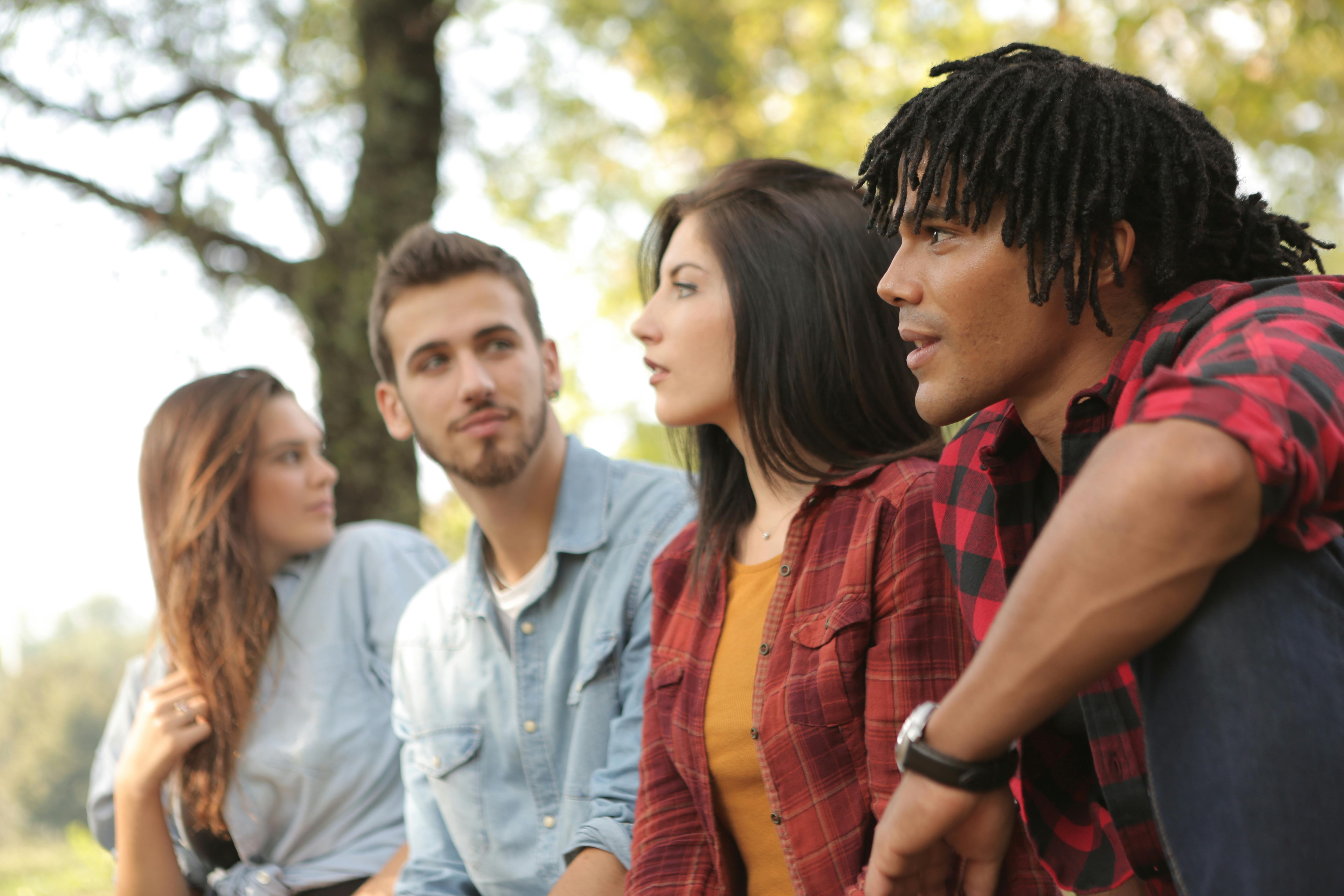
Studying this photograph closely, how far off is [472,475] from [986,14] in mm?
7967

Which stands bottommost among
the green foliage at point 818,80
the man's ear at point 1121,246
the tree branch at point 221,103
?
the man's ear at point 1121,246

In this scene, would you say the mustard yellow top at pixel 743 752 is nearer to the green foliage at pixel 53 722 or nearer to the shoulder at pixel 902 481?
the shoulder at pixel 902 481

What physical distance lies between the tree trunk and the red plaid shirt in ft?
12.0

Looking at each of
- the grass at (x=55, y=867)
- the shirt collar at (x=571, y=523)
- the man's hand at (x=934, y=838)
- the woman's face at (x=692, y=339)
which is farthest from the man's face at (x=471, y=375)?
the grass at (x=55, y=867)

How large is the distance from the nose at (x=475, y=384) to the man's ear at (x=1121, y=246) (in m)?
1.97

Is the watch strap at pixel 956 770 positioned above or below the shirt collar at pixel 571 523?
below

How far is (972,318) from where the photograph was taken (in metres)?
1.64

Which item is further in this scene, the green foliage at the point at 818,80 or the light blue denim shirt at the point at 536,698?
the green foliage at the point at 818,80

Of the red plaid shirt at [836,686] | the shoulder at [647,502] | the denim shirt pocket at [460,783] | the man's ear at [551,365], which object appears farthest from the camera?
the man's ear at [551,365]

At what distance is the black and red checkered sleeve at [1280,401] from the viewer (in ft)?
3.77

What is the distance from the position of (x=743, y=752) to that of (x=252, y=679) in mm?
1876

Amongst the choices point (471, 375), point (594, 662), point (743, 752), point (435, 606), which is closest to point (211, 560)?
point (435, 606)

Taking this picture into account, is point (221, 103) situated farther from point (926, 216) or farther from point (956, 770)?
point (956, 770)

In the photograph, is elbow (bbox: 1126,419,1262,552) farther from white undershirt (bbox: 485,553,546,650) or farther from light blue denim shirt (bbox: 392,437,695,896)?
white undershirt (bbox: 485,553,546,650)
